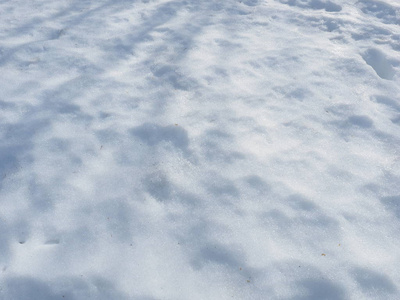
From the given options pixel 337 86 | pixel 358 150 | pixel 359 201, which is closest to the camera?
pixel 359 201

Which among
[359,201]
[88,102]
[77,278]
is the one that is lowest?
[77,278]

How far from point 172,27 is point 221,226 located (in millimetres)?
2357

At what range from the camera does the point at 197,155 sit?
237 centimetres

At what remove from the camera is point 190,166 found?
2.30 meters

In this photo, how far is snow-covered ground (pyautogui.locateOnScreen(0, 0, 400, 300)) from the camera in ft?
5.92

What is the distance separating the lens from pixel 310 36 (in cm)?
353

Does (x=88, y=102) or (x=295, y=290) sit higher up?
(x=88, y=102)

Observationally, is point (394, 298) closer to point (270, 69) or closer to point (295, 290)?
point (295, 290)

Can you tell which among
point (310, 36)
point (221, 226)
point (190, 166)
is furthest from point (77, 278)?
point (310, 36)

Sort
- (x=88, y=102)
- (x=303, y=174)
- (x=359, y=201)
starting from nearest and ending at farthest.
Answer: (x=359, y=201) → (x=303, y=174) → (x=88, y=102)

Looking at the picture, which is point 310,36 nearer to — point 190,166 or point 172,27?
point 172,27

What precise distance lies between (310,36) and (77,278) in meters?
3.08

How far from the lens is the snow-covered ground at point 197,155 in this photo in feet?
5.92

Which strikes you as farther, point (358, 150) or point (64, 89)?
point (64, 89)
